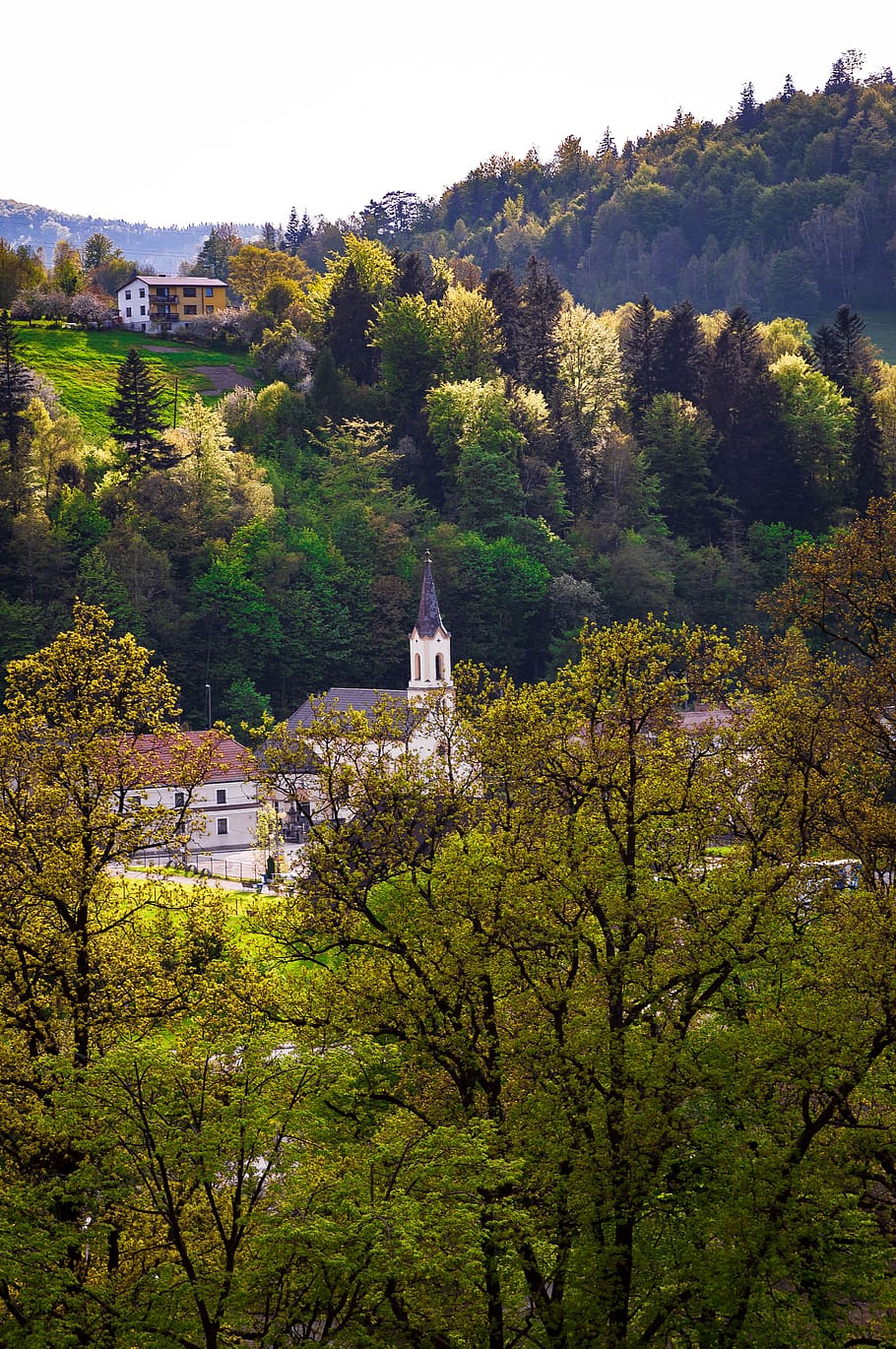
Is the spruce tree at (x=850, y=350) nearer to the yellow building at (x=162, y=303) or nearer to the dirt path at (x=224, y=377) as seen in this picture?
the dirt path at (x=224, y=377)

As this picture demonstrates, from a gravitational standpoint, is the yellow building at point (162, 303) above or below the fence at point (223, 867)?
above

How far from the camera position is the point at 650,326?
12019cm

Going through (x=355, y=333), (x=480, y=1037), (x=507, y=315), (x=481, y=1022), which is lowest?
(x=480, y=1037)

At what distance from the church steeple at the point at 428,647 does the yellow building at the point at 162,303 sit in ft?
211

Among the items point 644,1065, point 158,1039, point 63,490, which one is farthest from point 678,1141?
point 63,490

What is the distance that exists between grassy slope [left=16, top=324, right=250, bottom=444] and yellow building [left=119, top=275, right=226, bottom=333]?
3.25 m

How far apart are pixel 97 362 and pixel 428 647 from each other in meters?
53.0

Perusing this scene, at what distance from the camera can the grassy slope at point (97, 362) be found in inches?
4574

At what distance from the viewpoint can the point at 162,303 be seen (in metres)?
141

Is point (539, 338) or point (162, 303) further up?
point (162, 303)

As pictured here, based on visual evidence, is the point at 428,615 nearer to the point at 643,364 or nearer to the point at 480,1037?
the point at 643,364

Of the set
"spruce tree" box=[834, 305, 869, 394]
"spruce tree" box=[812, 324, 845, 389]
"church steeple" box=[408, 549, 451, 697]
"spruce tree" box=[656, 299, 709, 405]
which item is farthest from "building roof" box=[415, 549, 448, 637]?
"spruce tree" box=[834, 305, 869, 394]

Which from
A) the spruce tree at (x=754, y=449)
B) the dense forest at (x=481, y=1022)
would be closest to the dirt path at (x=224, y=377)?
the spruce tree at (x=754, y=449)

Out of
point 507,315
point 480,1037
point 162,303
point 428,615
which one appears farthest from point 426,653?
point 162,303
